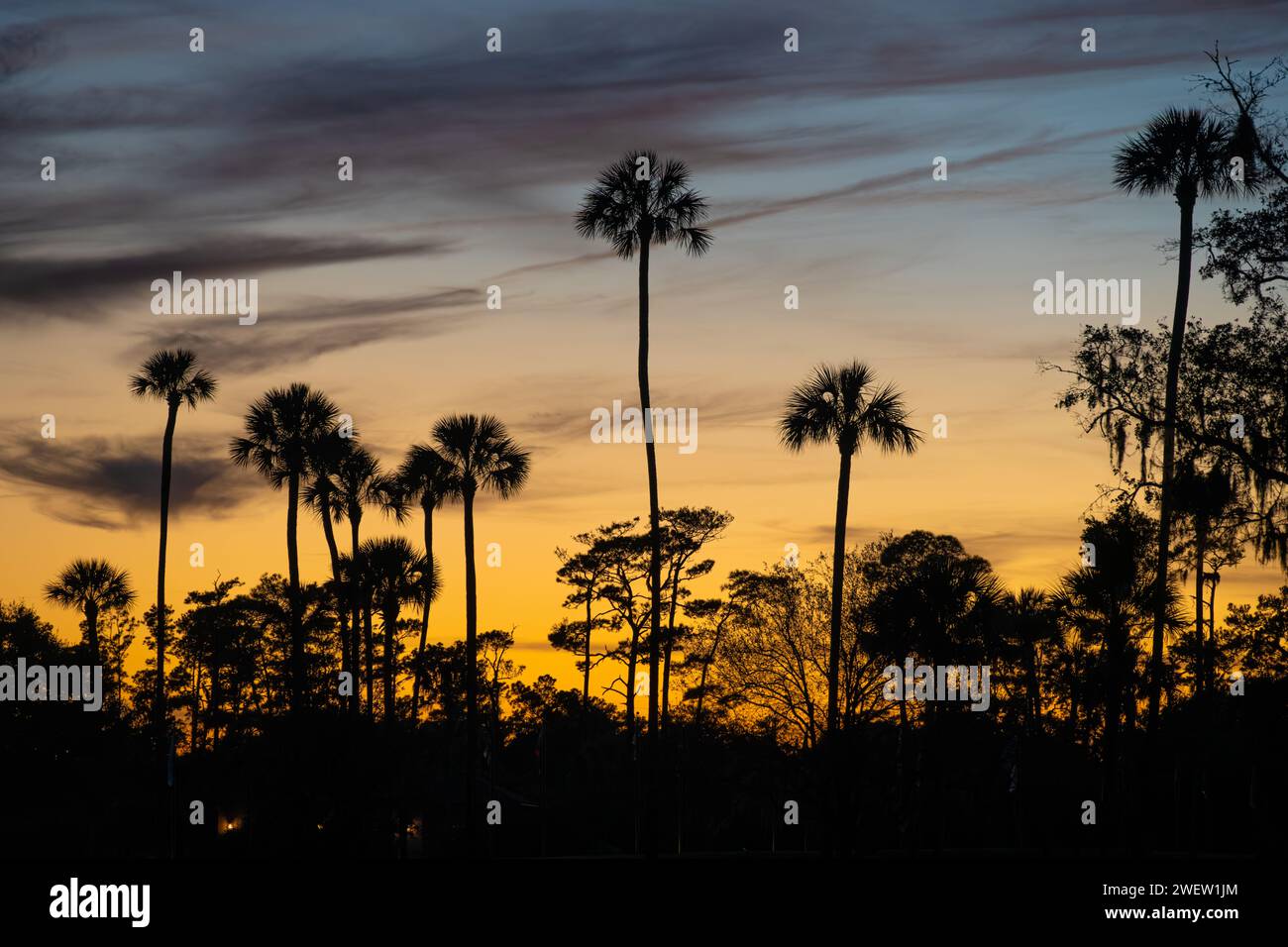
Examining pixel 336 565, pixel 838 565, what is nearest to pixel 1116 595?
pixel 838 565

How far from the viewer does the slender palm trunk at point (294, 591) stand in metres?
54.6

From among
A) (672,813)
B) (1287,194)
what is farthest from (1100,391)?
(672,813)

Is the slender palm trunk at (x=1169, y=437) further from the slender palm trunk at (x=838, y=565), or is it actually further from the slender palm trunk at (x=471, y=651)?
the slender palm trunk at (x=471, y=651)

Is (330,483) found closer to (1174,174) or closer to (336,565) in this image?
(336,565)

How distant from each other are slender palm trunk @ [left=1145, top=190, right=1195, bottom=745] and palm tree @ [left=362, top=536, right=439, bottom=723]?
34.2 meters

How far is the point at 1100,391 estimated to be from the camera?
38562 millimetres

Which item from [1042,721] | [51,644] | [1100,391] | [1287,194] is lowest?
[1042,721]

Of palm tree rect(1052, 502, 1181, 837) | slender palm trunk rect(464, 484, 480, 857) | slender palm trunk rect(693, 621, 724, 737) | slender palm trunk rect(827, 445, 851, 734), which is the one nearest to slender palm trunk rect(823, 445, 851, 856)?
slender palm trunk rect(827, 445, 851, 734)

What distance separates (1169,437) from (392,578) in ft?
121

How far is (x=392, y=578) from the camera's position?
209 ft

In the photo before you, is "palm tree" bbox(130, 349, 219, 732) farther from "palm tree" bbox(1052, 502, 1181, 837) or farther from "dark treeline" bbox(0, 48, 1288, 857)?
"palm tree" bbox(1052, 502, 1181, 837)

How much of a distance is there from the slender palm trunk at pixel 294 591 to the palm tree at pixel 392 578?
5543 mm
